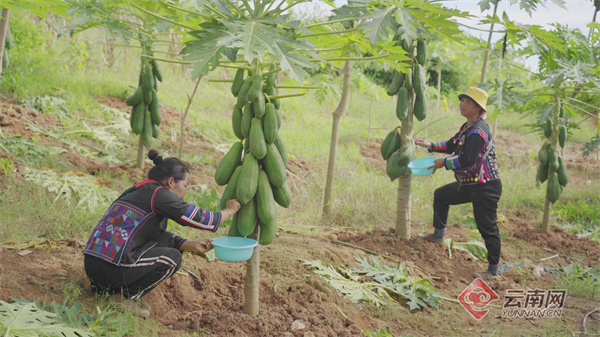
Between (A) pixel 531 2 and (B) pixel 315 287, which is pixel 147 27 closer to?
(B) pixel 315 287

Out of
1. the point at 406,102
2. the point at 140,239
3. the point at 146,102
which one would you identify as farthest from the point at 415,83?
the point at 146,102

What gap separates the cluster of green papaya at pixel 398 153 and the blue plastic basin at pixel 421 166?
0.09 metres

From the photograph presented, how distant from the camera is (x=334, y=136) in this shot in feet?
18.7

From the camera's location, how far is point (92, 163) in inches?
237

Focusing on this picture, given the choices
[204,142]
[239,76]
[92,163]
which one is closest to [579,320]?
[239,76]

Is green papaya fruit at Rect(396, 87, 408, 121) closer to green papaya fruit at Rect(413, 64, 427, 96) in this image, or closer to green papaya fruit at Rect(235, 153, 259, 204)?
green papaya fruit at Rect(413, 64, 427, 96)

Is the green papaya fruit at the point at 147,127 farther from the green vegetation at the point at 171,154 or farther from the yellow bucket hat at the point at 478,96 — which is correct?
the yellow bucket hat at the point at 478,96

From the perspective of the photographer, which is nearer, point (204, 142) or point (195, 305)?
point (195, 305)

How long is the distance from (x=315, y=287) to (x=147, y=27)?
3254 millimetres

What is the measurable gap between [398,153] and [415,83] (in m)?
0.68

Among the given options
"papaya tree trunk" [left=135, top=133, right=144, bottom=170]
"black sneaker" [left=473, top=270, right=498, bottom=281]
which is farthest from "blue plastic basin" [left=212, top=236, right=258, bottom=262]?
"papaya tree trunk" [left=135, top=133, right=144, bottom=170]

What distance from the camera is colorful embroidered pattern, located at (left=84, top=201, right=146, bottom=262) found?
3014 millimetres

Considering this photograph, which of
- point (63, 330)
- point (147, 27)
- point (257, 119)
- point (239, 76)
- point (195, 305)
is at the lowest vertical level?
point (195, 305)

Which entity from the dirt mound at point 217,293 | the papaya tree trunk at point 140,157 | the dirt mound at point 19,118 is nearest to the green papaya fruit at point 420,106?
the dirt mound at point 217,293
